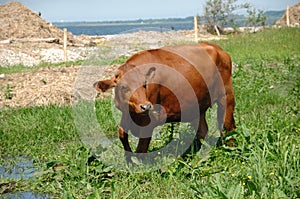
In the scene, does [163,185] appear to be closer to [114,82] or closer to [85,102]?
[114,82]

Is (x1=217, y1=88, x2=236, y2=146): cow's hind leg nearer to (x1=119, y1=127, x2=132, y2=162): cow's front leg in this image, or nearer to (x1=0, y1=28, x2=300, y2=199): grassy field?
(x1=0, y1=28, x2=300, y2=199): grassy field

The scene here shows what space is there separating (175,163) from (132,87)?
1.10 m

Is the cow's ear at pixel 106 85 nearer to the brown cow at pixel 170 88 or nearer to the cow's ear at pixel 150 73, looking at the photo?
the brown cow at pixel 170 88

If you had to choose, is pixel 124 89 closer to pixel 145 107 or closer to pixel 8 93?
pixel 145 107

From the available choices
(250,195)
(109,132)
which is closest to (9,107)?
(109,132)

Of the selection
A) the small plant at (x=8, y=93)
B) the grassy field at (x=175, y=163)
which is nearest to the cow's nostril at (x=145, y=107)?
the grassy field at (x=175, y=163)

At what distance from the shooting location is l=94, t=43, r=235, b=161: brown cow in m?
5.52

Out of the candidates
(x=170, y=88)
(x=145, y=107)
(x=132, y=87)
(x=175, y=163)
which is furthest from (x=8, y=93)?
(x=145, y=107)

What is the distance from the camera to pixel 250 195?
457 cm

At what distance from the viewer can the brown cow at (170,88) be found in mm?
5520

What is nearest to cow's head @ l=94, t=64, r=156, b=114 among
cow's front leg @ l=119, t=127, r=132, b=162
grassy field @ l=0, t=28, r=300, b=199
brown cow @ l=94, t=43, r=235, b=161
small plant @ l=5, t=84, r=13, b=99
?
brown cow @ l=94, t=43, r=235, b=161

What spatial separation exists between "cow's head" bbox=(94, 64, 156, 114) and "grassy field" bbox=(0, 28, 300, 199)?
2.60 ft

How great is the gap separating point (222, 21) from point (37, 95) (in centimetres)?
3190

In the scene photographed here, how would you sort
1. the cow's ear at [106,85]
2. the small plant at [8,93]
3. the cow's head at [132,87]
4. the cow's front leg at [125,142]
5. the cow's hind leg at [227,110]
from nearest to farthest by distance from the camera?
the cow's head at [132,87]
the cow's ear at [106,85]
the cow's front leg at [125,142]
the cow's hind leg at [227,110]
the small plant at [8,93]
